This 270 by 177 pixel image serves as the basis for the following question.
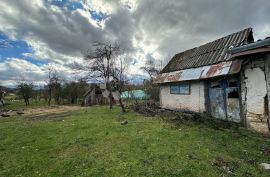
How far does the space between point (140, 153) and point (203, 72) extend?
752 cm

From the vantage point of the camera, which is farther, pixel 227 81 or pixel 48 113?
pixel 48 113

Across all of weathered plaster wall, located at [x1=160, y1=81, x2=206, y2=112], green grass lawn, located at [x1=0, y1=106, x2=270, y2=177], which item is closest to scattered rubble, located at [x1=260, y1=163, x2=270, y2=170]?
green grass lawn, located at [x1=0, y1=106, x2=270, y2=177]

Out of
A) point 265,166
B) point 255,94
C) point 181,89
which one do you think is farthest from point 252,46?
point 181,89

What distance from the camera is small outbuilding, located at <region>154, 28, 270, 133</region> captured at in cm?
857

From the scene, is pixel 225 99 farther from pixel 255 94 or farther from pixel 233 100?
pixel 255 94

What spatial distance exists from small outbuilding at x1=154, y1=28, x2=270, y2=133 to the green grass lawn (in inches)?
49.8

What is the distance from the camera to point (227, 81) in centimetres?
Result: 1086

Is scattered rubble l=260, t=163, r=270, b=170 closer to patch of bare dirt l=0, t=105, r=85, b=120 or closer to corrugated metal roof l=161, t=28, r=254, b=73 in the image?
corrugated metal roof l=161, t=28, r=254, b=73

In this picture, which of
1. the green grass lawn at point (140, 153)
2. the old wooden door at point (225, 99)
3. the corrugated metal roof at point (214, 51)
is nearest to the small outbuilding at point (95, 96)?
the corrugated metal roof at point (214, 51)

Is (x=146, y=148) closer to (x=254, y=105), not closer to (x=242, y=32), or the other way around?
(x=254, y=105)

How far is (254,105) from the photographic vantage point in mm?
9039

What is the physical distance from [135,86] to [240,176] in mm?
33202

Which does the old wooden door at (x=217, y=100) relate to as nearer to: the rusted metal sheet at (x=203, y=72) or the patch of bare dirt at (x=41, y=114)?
the rusted metal sheet at (x=203, y=72)

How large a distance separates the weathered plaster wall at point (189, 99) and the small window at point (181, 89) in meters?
0.30
